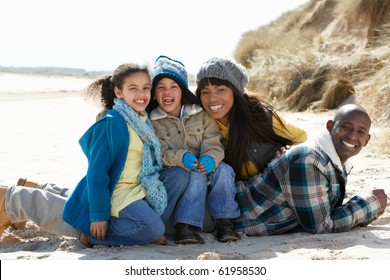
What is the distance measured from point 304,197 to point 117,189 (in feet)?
4.22

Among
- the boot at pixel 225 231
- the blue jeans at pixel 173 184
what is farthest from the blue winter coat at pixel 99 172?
the boot at pixel 225 231

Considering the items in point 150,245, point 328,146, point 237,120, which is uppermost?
point 237,120

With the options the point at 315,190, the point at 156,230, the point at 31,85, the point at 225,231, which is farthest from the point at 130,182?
the point at 31,85

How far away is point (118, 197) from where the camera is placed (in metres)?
3.92

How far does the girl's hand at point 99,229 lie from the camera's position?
12.7 feet

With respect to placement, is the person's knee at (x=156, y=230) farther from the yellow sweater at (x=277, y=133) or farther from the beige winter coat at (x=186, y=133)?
the yellow sweater at (x=277, y=133)

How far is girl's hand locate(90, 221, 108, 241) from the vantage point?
3.87 m

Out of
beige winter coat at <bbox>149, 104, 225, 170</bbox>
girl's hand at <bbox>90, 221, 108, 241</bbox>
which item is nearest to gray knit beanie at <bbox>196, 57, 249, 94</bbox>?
beige winter coat at <bbox>149, 104, 225, 170</bbox>

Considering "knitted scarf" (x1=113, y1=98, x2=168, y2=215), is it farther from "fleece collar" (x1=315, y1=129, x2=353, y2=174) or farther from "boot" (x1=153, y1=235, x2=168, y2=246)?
"fleece collar" (x1=315, y1=129, x2=353, y2=174)

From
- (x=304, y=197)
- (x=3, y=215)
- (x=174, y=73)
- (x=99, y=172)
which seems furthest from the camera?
(x=174, y=73)

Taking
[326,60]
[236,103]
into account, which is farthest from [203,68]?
[326,60]

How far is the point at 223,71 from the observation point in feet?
14.4

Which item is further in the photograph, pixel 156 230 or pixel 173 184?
pixel 173 184

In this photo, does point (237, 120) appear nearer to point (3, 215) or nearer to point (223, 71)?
point (223, 71)
